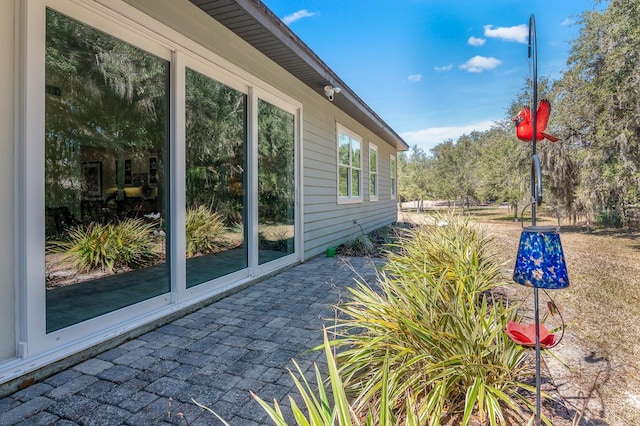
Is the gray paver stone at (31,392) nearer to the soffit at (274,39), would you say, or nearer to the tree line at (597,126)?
the soffit at (274,39)

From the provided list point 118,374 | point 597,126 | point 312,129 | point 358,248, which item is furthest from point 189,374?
point 597,126

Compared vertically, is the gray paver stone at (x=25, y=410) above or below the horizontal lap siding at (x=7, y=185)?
below

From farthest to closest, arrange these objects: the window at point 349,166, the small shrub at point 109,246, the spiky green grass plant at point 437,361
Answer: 1. the window at point 349,166
2. the small shrub at point 109,246
3. the spiky green grass plant at point 437,361

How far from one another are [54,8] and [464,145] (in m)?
23.6

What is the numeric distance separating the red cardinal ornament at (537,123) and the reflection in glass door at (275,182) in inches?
126

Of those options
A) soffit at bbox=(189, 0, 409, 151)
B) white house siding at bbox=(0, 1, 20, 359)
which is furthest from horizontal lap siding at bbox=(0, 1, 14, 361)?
soffit at bbox=(189, 0, 409, 151)

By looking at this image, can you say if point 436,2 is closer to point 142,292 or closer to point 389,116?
point 142,292

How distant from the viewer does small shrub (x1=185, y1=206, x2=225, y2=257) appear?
11.1 feet

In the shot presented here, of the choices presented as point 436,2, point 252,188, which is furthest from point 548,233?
point 436,2

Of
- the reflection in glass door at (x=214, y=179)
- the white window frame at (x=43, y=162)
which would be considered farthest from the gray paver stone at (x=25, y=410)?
the reflection in glass door at (x=214, y=179)

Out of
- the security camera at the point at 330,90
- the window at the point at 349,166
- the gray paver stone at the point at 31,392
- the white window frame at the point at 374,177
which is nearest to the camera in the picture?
the gray paver stone at the point at 31,392

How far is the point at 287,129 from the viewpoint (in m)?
5.33

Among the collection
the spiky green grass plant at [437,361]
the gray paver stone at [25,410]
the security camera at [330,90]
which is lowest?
the gray paver stone at [25,410]

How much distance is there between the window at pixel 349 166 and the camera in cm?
757
